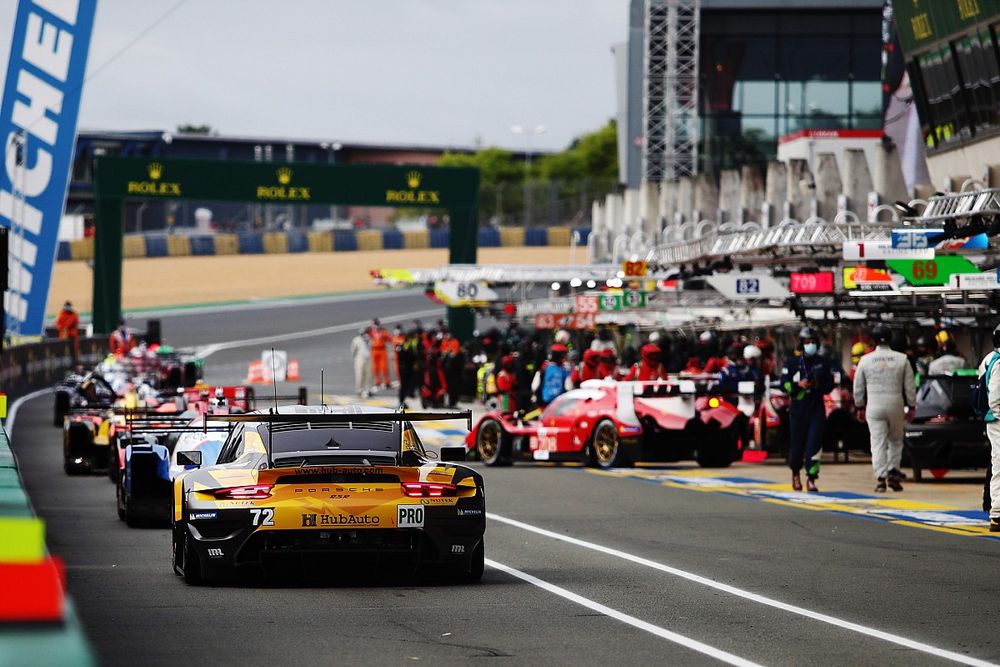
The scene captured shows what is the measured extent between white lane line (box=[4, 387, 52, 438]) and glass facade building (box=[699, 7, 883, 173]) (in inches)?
1210

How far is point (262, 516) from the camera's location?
433 inches

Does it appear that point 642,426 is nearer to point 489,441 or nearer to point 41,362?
point 489,441

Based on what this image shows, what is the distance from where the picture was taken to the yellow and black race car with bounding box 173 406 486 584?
11.0 m

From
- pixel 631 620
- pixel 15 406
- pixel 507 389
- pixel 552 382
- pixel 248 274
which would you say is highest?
pixel 248 274

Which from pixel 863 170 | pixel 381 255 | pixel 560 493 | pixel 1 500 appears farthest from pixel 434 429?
pixel 381 255

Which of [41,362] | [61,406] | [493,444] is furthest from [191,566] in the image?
[41,362]

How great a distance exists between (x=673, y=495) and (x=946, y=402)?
12.1ft

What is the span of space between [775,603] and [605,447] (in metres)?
13.7

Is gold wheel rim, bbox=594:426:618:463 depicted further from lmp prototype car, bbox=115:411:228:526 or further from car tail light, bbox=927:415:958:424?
lmp prototype car, bbox=115:411:228:526

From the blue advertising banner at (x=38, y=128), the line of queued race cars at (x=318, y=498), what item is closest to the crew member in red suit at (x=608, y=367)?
the line of queued race cars at (x=318, y=498)

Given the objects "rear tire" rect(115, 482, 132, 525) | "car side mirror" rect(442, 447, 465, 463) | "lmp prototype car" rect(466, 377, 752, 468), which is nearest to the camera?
"car side mirror" rect(442, 447, 465, 463)

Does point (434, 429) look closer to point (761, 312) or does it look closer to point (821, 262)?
point (761, 312)

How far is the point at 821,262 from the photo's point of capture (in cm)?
2792

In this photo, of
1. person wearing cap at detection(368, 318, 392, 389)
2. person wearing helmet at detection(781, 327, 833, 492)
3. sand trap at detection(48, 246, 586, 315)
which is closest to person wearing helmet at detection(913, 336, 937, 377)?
person wearing helmet at detection(781, 327, 833, 492)
